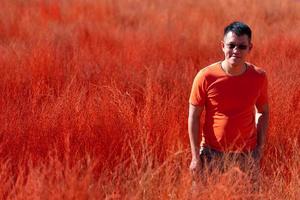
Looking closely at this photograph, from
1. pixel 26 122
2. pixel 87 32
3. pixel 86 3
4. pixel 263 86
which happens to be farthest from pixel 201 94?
pixel 86 3

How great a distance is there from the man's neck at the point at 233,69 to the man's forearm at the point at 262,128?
37 centimetres

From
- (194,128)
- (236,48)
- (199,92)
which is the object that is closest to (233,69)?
(236,48)

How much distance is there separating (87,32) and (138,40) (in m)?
1.23

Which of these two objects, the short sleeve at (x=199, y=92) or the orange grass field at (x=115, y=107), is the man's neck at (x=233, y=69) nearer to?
the short sleeve at (x=199, y=92)

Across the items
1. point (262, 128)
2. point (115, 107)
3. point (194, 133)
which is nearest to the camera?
point (194, 133)

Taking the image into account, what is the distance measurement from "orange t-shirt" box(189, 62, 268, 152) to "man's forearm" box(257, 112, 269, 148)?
11 cm

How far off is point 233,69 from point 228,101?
0.62ft

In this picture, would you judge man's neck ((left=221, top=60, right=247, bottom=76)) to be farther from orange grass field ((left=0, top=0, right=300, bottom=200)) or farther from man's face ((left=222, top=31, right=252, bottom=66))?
orange grass field ((left=0, top=0, right=300, bottom=200))

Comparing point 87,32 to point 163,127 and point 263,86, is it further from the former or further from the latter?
point 263,86

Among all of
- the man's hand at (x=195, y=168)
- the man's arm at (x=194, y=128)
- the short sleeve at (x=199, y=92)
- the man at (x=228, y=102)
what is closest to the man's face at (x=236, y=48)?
the man at (x=228, y=102)

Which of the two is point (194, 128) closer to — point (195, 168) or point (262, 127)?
point (195, 168)

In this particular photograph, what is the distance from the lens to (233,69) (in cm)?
298

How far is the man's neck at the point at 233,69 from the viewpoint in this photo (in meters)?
2.97

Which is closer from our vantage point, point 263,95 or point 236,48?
point 236,48
